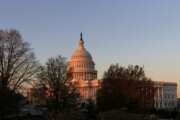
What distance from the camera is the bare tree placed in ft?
168

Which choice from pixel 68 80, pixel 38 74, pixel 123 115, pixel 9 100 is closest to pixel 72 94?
pixel 68 80

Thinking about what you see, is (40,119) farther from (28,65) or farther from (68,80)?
(68,80)

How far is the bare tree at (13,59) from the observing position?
5119cm

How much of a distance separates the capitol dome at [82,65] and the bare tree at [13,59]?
96.3 meters

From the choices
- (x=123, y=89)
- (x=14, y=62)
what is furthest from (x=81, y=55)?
(x=14, y=62)

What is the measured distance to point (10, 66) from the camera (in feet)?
168

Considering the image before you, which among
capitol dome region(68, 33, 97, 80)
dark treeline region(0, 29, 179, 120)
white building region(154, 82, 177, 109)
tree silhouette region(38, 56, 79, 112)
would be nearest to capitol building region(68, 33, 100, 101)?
capitol dome region(68, 33, 97, 80)

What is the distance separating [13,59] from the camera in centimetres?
5169

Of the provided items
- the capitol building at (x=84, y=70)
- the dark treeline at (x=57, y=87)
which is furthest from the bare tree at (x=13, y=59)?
the capitol building at (x=84, y=70)

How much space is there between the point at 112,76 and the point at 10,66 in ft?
80.8

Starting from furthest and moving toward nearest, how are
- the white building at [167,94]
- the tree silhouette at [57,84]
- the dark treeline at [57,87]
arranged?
the white building at [167,94]
the tree silhouette at [57,84]
the dark treeline at [57,87]

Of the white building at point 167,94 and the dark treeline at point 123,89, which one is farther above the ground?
the dark treeline at point 123,89

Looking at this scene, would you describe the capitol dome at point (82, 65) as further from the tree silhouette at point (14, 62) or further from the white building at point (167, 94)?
the tree silhouette at point (14, 62)

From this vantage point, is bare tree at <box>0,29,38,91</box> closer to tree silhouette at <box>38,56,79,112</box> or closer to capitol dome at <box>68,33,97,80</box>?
tree silhouette at <box>38,56,79,112</box>
